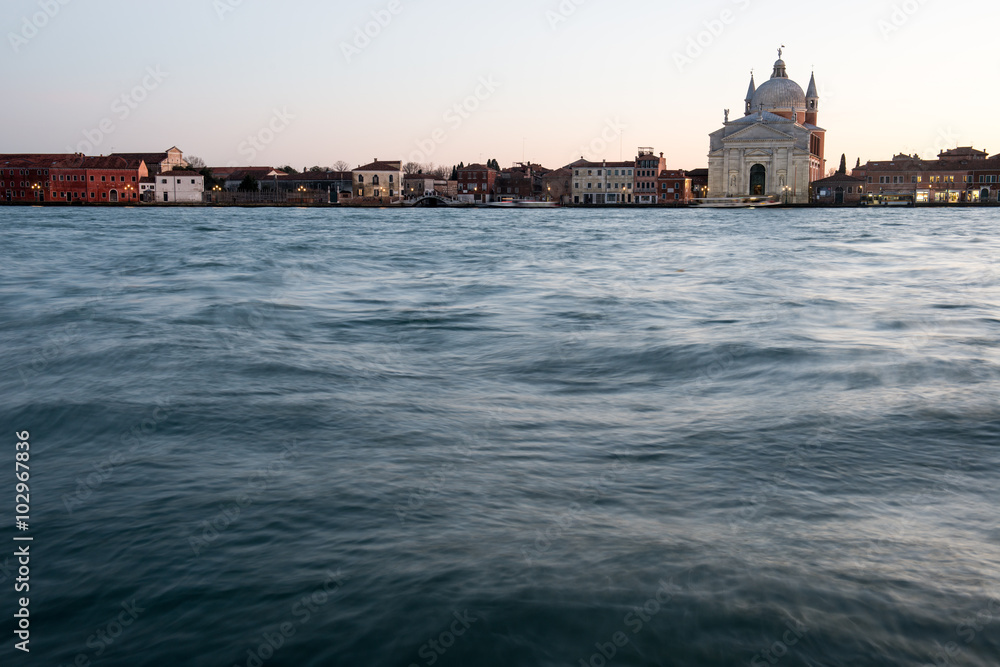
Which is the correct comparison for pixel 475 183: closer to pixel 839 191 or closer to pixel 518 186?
pixel 518 186

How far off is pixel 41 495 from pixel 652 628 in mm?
2236

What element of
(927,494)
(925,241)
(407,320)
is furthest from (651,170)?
(927,494)

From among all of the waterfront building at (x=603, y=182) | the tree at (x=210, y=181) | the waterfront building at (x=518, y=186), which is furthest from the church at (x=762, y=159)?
the tree at (x=210, y=181)

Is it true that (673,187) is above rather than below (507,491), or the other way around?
above

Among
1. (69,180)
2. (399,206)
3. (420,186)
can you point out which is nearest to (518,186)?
(420,186)

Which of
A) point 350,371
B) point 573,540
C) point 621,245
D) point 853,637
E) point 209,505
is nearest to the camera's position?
point 853,637

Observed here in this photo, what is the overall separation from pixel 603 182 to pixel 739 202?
1081 centimetres

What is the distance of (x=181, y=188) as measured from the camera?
60781 millimetres

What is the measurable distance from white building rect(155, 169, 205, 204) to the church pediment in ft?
126

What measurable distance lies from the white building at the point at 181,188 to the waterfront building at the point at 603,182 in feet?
92.9

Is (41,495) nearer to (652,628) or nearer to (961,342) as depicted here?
(652,628)

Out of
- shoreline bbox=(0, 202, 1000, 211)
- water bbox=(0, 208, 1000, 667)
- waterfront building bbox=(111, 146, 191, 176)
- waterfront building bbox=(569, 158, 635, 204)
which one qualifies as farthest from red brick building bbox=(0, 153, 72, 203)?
water bbox=(0, 208, 1000, 667)

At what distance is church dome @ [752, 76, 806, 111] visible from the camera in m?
67.3

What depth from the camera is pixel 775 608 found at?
2193 mm
